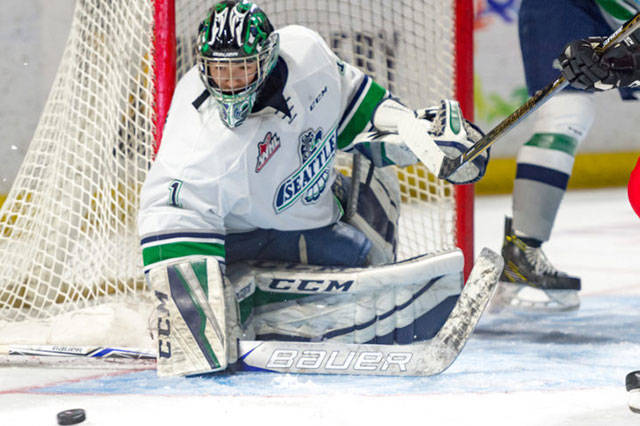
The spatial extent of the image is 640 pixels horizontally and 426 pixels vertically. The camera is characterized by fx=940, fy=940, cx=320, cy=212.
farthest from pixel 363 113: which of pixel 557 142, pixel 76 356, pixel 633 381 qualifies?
pixel 633 381

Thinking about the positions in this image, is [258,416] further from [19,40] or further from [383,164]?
[19,40]

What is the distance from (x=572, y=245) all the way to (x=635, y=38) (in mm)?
2431

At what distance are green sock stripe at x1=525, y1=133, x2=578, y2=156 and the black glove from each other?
96 centimetres

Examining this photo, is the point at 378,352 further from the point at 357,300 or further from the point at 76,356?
the point at 76,356

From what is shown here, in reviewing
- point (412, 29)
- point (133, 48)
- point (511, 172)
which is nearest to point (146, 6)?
point (133, 48)

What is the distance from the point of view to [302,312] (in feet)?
6.93

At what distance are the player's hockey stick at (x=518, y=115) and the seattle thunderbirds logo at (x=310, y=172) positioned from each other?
28 cm

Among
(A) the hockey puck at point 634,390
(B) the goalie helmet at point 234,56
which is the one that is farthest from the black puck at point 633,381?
(B) the goalie helmet at point 234,56

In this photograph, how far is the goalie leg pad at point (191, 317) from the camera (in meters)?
1.87

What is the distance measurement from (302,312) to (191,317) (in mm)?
327

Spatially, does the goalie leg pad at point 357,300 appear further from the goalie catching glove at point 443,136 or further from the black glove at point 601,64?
the black glove at point 601,64

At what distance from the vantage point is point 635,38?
1.64 meters

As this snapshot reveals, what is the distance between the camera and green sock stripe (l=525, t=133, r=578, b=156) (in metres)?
2.60

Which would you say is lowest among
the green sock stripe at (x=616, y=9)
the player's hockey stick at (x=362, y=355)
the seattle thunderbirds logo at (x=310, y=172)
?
the player's hockey stick at (x=362, y=355)
